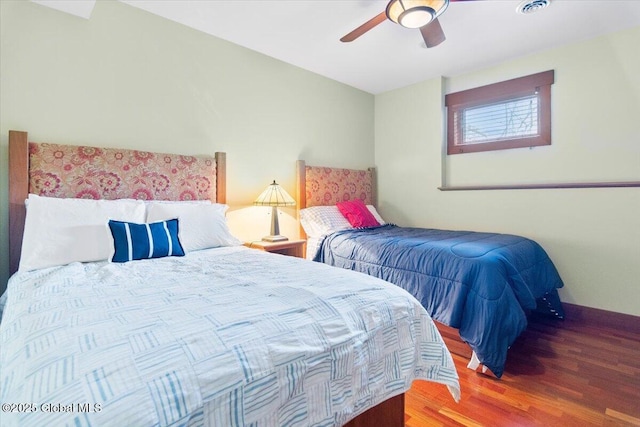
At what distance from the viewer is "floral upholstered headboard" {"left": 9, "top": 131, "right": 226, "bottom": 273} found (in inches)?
72.0

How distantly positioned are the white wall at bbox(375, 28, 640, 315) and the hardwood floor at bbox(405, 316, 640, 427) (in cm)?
60

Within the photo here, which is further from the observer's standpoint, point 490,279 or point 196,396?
point 490,279

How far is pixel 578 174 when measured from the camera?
2.78m

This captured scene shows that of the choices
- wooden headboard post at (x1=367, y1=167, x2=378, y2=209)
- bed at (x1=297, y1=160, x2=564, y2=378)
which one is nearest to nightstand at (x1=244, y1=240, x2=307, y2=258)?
bed at (x1=297, y1=160, x2=564, y2=378)

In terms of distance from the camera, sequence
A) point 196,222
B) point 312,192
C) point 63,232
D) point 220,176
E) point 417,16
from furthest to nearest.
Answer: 1. point 312,192
2. point 220,176
3. point 196,222
4. point 417,16
5. point 63,232

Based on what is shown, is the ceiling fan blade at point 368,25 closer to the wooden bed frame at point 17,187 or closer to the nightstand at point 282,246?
the nightstand at point 282,246

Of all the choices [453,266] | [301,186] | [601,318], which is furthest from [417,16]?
[601,318]

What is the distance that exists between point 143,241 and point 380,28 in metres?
2.35

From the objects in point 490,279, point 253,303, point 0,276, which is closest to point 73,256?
point 0,276

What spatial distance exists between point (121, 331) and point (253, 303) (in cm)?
37

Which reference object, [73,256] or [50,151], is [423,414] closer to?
[73,256]

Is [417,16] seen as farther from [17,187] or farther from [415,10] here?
[17,187]

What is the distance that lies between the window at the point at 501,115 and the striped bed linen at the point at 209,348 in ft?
8.71

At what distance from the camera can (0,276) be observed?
1870mm
